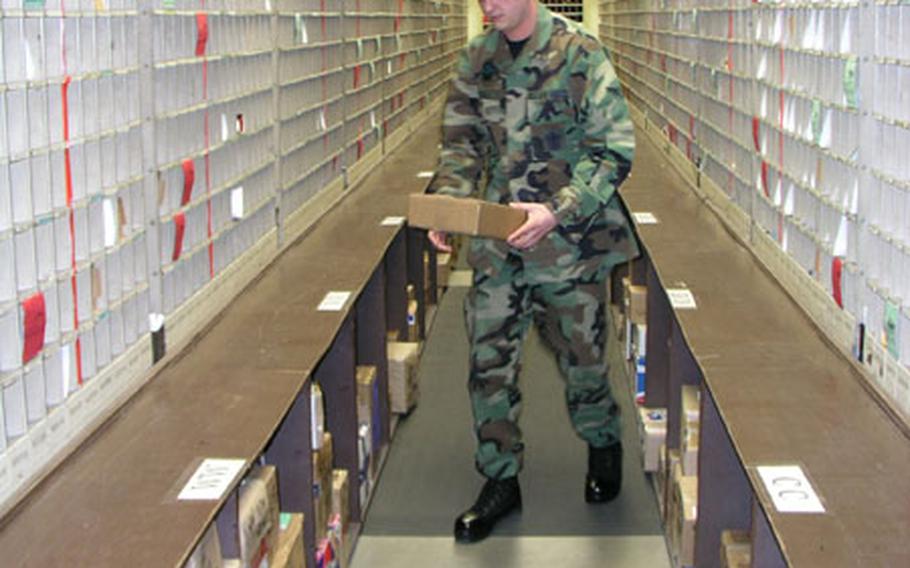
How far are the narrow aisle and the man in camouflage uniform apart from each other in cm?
14

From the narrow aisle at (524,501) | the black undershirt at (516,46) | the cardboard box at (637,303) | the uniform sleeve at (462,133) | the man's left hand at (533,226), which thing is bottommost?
the narrow aisle at (524,501)

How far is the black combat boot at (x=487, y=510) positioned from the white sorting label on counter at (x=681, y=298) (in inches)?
28.9

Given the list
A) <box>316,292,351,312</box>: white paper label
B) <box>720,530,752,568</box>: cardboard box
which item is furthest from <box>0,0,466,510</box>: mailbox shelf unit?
<box>720,530,752,568</box>: cardboard box

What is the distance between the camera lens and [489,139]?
3.33m

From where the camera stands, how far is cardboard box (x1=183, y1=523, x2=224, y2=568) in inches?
79.9

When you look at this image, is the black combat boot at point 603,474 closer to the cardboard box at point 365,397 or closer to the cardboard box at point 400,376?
the cardboard box at point 365,397

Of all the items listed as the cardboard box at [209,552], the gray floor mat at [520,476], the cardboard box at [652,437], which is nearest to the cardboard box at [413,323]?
the gray floor mat at [520,476]

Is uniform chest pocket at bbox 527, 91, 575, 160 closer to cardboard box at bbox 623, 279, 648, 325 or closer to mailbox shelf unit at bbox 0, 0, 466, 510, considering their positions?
Answer: mailbox shelf unit at bbox 0, 0, 466, 510

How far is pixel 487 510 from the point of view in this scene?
3498mm

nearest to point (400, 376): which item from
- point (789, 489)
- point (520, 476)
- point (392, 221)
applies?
point (392, 221)

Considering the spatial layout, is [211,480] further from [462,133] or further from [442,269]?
[442,269]

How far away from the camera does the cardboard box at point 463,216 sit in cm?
280

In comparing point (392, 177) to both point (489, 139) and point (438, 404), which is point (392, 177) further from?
point (489, 139)

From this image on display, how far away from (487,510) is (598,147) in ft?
3.69
